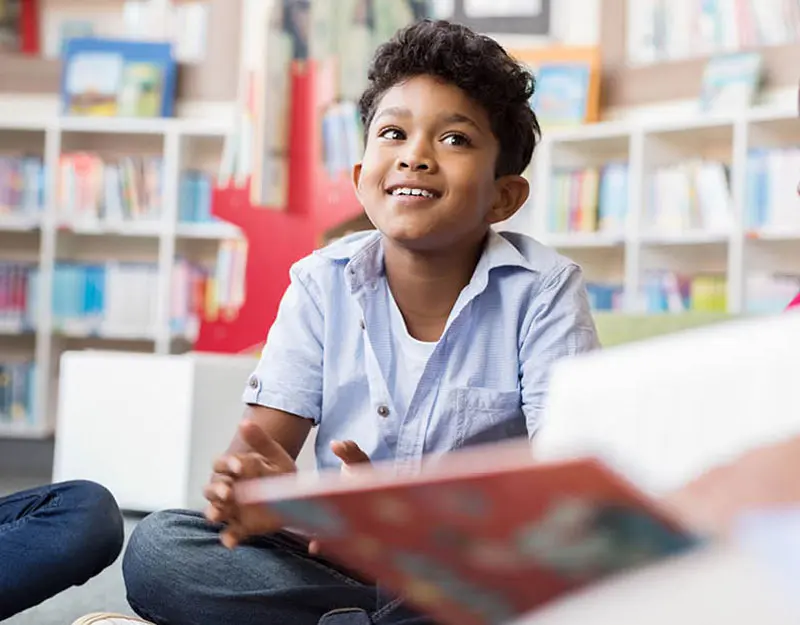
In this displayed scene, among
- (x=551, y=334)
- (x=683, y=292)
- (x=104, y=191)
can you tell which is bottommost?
(x=683, y=292)

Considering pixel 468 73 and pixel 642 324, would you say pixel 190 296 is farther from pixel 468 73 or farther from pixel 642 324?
pixel 468 73

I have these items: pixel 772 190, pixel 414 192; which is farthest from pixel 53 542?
pixel 772 190

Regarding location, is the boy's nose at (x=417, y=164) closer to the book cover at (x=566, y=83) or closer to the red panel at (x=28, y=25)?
the book cover at (x=566, y=83)

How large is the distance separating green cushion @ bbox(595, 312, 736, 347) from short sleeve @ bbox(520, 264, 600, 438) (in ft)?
2.46

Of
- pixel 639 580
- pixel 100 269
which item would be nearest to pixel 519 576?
pixel 639 580

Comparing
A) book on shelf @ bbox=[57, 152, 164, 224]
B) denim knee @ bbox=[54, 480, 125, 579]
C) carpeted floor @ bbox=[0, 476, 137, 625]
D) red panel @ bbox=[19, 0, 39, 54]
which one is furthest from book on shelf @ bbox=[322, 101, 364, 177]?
red panel @ bbox=[19, 0, 39, 54]

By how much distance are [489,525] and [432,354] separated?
0.85 m

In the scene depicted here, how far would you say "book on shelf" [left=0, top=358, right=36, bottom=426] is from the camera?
4383 millimetres

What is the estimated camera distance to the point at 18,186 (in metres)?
4.43

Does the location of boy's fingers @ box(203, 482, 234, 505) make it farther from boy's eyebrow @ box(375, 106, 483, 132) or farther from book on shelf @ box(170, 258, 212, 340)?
book on shelf @ box(170, 258, 212, 340)

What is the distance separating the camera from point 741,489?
0.33 m

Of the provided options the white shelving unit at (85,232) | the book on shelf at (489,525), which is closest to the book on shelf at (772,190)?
the white shelving unit at (85,232)

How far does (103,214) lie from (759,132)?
7.91 feet

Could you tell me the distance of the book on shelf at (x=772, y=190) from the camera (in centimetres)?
356
